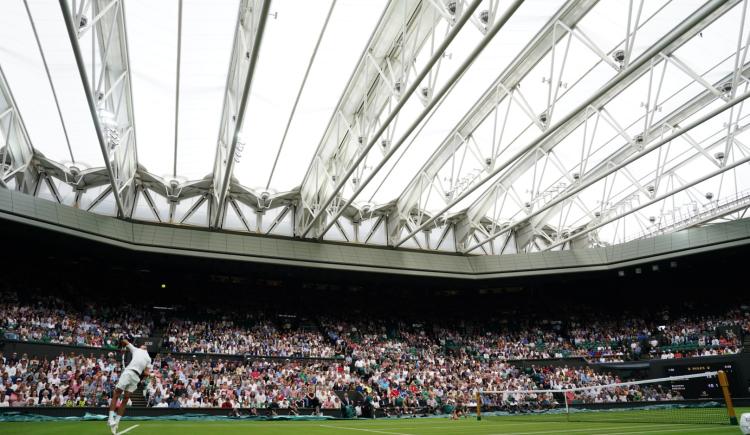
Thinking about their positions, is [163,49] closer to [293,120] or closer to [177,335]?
[293,120]

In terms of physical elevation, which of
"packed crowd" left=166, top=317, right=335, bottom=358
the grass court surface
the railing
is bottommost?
the grass court surface

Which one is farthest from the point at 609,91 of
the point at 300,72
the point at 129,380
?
the point at 129,380

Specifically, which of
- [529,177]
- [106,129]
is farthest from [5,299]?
[529,177]

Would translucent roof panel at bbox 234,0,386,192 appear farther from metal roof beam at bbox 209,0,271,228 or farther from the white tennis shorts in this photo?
the white tennis shorts

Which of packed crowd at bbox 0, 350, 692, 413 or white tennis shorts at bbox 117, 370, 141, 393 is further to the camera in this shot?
packed crowd at bbox 0, 350, 692, 413

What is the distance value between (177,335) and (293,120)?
15.6 metres

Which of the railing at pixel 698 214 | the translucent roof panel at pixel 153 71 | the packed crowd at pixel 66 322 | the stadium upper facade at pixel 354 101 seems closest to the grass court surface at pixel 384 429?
the stadium upper facade at pixel 354 101

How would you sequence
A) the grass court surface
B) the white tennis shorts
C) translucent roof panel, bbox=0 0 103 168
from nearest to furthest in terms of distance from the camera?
the white tennis shorts, the grass court surface, translucent roof panel, bbox=0 0 103 168

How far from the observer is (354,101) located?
21.7 metres

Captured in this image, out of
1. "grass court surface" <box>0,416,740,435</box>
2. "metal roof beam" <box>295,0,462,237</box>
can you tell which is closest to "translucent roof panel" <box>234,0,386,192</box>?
"metal roof beam" <box>295,0,462,237</box>

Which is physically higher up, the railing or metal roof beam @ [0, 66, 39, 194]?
metal roof beam @ [0, 66, 39, 194]

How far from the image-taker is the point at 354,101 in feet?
71.2

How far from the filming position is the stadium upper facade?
54.4ft

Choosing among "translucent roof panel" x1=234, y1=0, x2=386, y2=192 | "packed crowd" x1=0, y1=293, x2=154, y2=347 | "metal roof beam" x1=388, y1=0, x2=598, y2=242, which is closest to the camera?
"translucent roof panel" x1=234, y1=0, x2=386, y2=192
